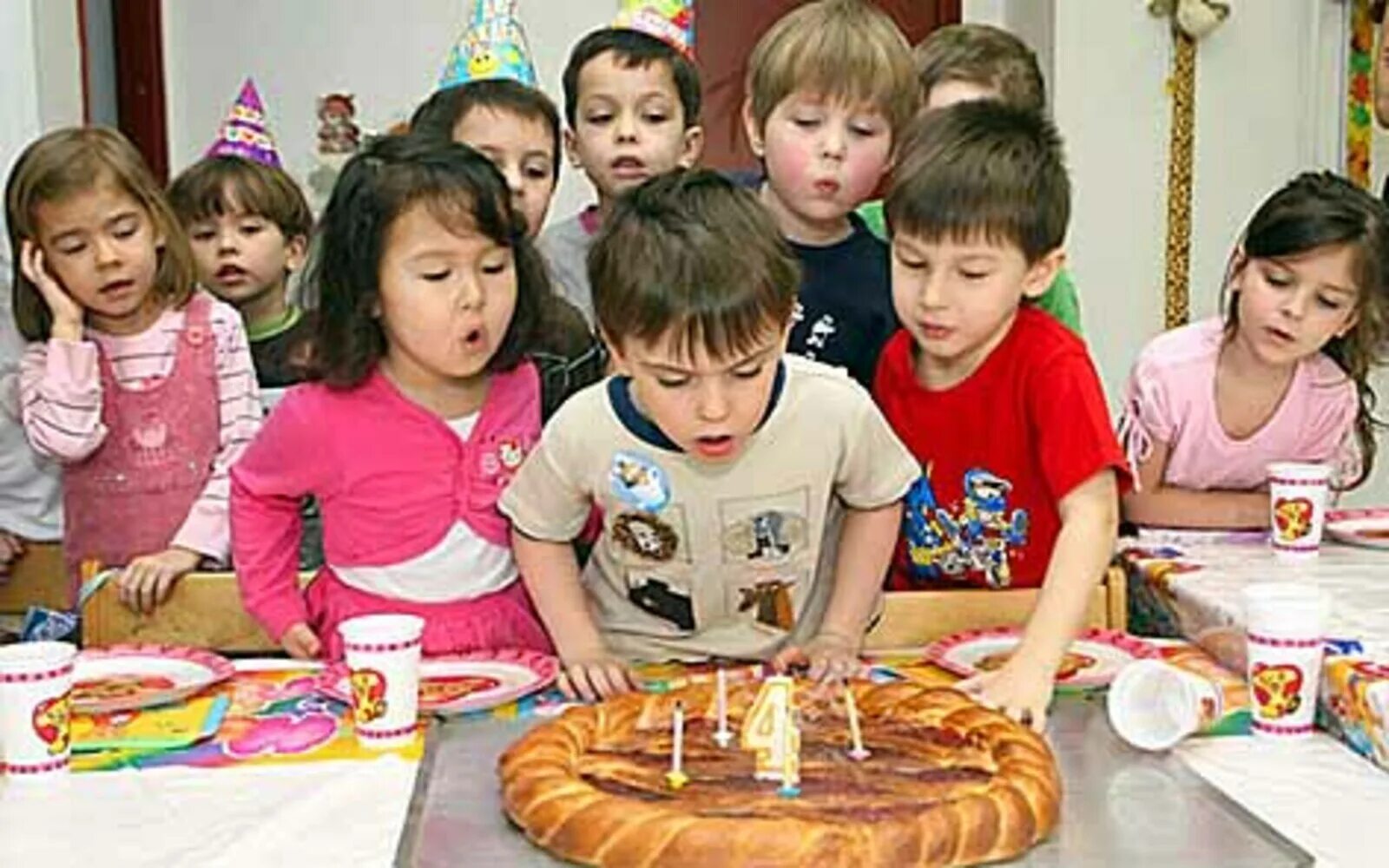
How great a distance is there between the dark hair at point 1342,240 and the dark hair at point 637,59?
0.80m

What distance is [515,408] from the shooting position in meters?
1.88

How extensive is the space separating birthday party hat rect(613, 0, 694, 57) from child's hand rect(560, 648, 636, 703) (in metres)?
1.19

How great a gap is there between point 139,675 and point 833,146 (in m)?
1.04

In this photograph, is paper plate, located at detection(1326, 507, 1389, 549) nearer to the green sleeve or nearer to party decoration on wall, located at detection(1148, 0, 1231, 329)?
the green sleeve

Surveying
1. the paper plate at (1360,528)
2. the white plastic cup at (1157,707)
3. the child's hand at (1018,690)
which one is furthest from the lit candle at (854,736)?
the paper plate at (1360,528)

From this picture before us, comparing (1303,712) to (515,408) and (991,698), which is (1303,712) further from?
→ (515,408)

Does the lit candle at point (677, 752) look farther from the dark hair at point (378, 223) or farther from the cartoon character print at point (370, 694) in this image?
the dark hair at point (378, 223)

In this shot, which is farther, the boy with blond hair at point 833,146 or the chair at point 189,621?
the boy with blond hair at point 833,146

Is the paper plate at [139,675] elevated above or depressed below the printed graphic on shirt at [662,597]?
below

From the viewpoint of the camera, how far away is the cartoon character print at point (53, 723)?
1.39 m

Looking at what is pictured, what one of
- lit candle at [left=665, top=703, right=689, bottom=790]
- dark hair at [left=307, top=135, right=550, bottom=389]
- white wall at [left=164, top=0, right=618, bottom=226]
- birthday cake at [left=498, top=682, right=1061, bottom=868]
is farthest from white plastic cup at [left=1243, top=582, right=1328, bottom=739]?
white wall at [left=164, top=0, right=618, bottom=226]

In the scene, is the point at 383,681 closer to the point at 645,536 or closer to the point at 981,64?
the point at 645,536

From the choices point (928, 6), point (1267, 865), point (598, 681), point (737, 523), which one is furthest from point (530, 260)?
point (928, 6)

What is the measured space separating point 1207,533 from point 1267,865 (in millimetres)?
1046
